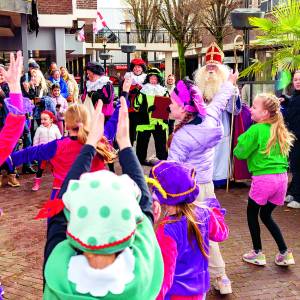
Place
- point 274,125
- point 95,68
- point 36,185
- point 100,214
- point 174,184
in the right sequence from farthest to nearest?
→ point 95,68 < point 36,185 < point 274,125 < point 174,184 < point 100,214

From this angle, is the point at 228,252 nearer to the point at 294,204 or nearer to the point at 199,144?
the point at 199,144

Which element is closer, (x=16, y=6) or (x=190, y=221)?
(x=190, y=221)

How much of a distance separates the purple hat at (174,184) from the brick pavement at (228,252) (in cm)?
165

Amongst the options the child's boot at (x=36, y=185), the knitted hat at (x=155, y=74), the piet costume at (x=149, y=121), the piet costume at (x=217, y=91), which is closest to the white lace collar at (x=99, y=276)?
the piet costume at (x=217, y=91)

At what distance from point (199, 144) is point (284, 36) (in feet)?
16.0

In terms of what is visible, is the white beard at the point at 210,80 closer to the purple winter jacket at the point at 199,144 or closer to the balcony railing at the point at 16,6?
the purple winter jacket at the point at 199,144

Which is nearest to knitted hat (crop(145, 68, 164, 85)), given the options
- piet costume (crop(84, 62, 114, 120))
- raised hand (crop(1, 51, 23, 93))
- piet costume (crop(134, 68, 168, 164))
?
piet costume (crop(134, 68, 168, 164))

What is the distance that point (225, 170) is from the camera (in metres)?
7.16

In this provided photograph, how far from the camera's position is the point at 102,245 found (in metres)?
1.45

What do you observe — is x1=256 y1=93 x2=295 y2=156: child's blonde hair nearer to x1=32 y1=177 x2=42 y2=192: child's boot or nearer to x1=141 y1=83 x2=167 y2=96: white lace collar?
x1=32 y1=177 x2=42 y2=192: child's boot

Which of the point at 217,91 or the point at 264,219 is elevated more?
the point at 217,91

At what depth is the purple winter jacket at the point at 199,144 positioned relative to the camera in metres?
3.64

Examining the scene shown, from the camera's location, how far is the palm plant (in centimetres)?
734

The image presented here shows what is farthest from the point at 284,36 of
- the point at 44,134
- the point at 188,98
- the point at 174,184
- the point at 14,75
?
the point at 14,75
